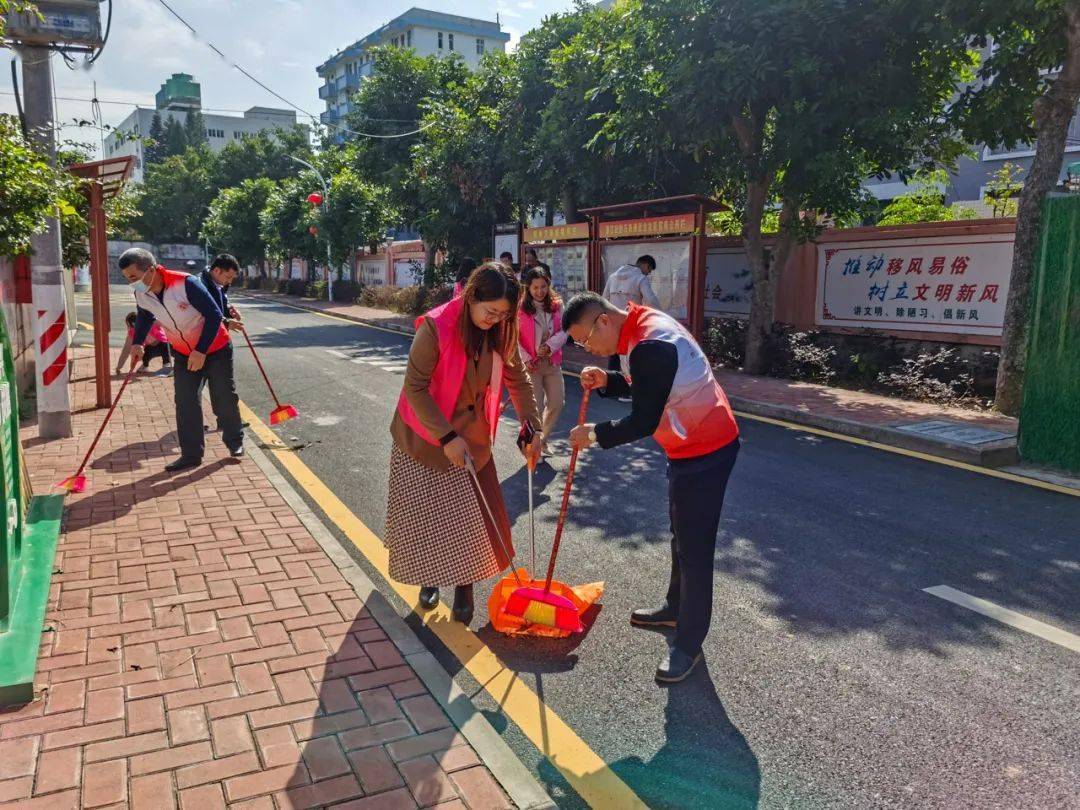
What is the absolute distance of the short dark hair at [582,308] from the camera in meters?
3.19

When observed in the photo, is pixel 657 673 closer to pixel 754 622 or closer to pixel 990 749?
pixel 754 622

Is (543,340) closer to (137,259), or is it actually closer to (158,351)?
(137,259)

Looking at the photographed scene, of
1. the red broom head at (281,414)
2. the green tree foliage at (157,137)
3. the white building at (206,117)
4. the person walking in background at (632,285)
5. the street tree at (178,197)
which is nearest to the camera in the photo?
the red broom head at (281,414)

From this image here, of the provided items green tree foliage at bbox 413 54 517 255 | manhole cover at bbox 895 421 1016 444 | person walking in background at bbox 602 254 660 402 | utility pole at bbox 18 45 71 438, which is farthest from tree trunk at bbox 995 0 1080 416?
green tree foliage at bbox 413 54 517 255

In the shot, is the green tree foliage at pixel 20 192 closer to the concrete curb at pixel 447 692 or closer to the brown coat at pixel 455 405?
the concrete curb at pixel 447 692

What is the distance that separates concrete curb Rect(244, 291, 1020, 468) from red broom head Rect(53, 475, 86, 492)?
667cm

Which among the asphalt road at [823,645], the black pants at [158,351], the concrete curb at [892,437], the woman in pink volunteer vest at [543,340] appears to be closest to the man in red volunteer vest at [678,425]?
the asphalt road at [823,645]

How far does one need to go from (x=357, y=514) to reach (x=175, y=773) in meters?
2.96

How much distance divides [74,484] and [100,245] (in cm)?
385

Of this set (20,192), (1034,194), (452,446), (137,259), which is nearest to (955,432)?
(1034,194)

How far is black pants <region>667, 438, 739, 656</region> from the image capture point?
3.31 metres

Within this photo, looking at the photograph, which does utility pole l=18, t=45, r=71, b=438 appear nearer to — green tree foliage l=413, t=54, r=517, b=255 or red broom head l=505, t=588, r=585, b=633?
red broom head l=505, t=588, r=585, b=633

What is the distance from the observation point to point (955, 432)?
7.63 metres

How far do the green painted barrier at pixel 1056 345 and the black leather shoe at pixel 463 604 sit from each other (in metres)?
5.33
